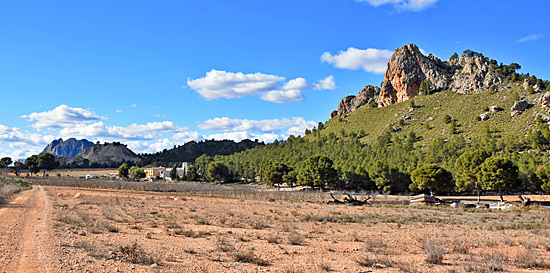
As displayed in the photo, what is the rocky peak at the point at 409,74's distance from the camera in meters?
134

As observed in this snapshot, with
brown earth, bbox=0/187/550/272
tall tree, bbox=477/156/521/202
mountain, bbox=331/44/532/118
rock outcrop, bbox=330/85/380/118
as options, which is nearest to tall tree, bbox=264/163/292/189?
tall tree, bbox=477/156/521/202

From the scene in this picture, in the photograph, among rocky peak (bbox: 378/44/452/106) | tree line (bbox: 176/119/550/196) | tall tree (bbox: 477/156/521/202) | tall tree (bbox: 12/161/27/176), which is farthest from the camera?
rocky peak (bbox: 378/44/452/106)

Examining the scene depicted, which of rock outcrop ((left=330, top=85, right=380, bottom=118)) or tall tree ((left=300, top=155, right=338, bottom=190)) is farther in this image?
rock outcrop ((left=330, top=85, right=380, bottom=118))

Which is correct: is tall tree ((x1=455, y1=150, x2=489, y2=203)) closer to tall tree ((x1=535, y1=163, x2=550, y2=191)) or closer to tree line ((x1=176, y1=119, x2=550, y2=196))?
tree line ((x1=176, y1=119, x2=550, y2=196))

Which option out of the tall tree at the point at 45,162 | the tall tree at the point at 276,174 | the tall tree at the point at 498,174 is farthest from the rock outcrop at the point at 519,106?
→ the tall tree at the point at 45,162

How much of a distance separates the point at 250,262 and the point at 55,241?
23.6ft

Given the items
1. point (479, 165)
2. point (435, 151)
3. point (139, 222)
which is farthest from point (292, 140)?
point (139, 222)

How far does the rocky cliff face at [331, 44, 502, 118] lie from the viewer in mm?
114625

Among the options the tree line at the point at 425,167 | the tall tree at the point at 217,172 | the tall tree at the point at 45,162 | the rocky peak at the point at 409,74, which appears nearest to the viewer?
the tree line at the point at 425,167

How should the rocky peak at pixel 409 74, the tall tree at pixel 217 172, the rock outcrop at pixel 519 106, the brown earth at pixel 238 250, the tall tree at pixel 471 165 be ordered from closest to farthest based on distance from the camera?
the brown earth at pixel 238 250 < the tall tree at pixel 471 165 < the rock outcrop at pixel 519 106 < the tall tree at pixel 217 172 < the rocky peak at pixel 409 74

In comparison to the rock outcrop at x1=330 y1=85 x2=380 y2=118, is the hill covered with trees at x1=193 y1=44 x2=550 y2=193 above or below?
below

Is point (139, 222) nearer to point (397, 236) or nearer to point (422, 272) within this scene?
point (397, 236)

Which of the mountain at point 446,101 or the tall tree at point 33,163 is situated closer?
the mountain at point 446,101

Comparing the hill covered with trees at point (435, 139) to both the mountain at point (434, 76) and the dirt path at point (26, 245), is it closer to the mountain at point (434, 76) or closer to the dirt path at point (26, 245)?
the mountain at point (434, 76)
